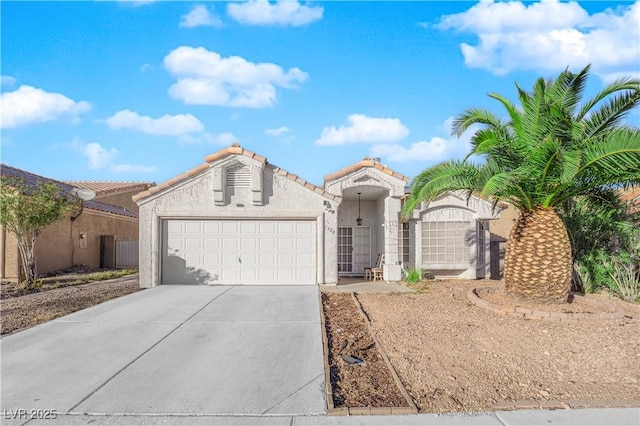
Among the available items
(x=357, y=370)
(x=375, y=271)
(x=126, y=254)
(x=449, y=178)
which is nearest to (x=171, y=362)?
(x=357, y=370)

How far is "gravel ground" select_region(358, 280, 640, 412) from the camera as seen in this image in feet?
15.9

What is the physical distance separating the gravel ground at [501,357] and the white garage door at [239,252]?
4667 mm

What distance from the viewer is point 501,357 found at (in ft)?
20.0

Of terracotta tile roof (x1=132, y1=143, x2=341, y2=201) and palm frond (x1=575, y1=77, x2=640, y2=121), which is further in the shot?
terracotta tile roof (x1=132, y1=143, x2=341, y2=201)

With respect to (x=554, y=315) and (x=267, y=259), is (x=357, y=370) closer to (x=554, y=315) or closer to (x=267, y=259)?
(x=554, y=315)

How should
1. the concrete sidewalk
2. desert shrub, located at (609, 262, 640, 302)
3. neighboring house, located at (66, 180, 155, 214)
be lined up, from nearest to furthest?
1. the concrete sidewalk
2. desert shrub, located at (609, 262, 640, 302)
3. neighboring house, located at (66, 180, 155, 214)

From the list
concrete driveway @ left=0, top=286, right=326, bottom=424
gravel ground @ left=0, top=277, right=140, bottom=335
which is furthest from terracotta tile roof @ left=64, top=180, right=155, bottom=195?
concrete driveway @ left=0, top=286, right=326, bottom=424

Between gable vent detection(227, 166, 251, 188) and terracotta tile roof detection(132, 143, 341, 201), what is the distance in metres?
0.51

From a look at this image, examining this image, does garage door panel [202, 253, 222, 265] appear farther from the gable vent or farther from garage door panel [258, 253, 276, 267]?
the gable vent

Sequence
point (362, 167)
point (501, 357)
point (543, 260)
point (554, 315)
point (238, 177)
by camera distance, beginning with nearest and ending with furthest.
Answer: point (501, 357)
point (554, 315)
point (543, 260)
point (238, 177)
point (362, 167)

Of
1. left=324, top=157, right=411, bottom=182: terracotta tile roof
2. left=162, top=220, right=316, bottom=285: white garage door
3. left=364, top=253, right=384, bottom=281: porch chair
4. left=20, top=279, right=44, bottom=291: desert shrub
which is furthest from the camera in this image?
left=364, top=253, right=384, bottom=281: porch chair

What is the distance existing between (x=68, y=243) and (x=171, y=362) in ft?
50.1

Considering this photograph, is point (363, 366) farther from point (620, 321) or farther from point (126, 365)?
point (620, 321)

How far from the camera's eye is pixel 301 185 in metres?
13.7
